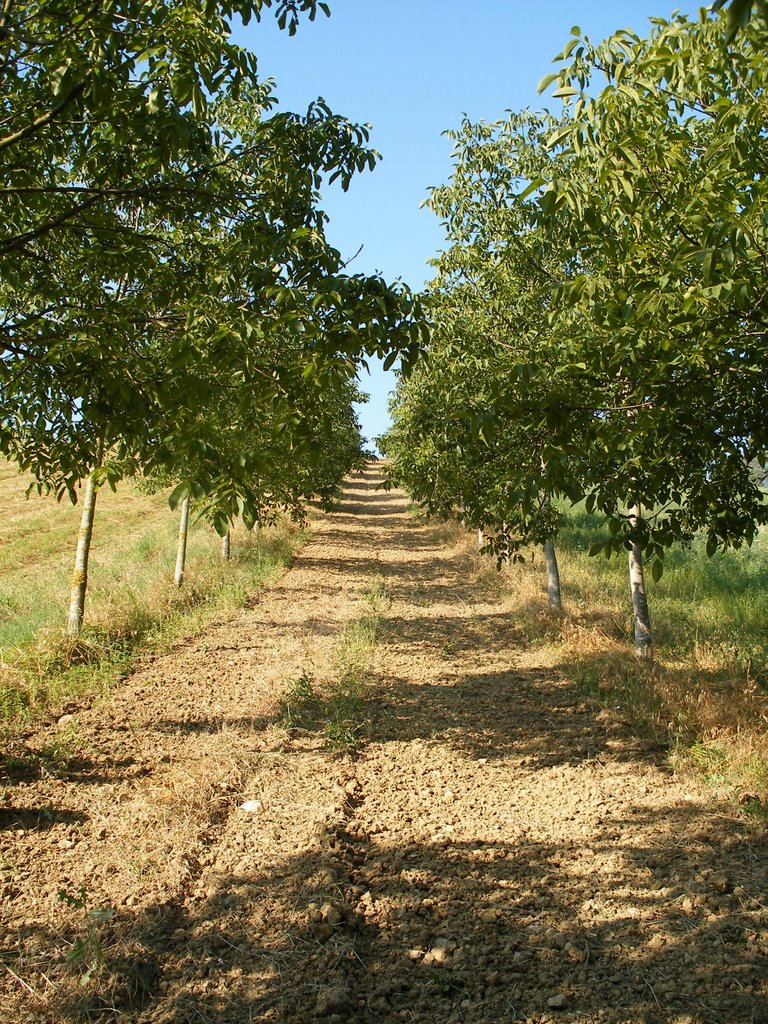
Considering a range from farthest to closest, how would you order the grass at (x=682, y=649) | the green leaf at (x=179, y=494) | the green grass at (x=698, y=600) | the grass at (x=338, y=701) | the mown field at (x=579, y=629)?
the green grass at (x=698, y=600)
the grass at (x=338, y=701)
the mown field at (x=579, y=629)
the grass at (x=682, y=649)
the green leaf at (x=179, y=494)

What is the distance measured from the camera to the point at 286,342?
20.9ft

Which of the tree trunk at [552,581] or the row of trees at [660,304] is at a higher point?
the row of trees at [660,304]

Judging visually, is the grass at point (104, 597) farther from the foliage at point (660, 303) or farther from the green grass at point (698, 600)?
the green grass at point (698, 600)

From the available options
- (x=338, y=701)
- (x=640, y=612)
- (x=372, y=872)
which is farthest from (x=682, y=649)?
(x=372, y=872)

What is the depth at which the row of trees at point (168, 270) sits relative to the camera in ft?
12.8

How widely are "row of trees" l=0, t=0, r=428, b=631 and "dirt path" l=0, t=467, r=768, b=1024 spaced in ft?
7.05

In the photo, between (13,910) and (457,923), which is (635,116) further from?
(13,910)

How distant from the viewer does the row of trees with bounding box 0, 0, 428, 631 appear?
389 cm

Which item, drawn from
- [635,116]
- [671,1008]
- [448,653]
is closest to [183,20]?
[635,116]

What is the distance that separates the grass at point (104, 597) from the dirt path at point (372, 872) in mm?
713

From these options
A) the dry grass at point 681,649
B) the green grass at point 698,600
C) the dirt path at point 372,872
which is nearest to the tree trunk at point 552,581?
the dry grass at point 681,649

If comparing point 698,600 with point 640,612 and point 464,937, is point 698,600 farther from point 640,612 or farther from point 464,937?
point 464,937

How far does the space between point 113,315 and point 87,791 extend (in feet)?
11.3

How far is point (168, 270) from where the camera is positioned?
5.22 metres
